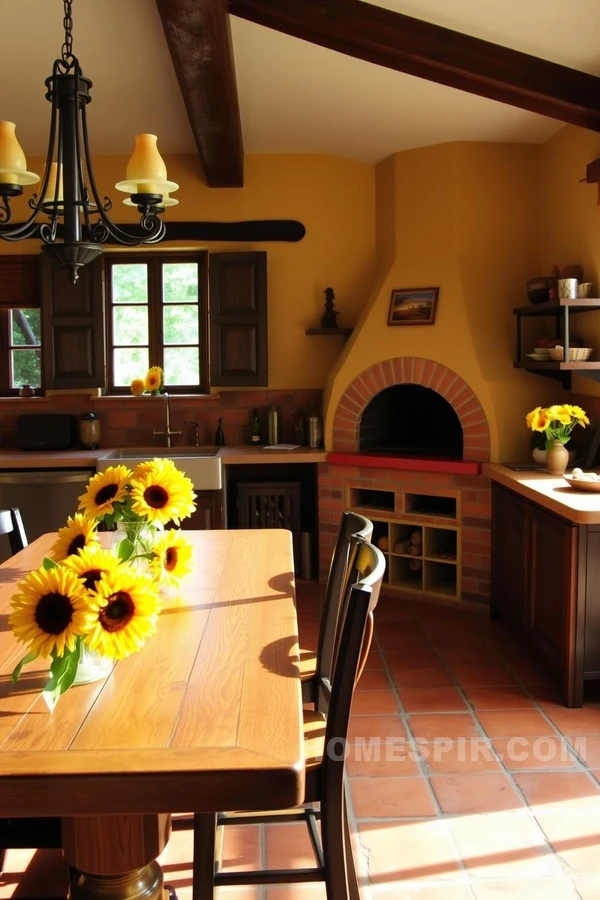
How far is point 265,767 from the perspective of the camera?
4.38 feet

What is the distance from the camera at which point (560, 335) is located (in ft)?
15.6

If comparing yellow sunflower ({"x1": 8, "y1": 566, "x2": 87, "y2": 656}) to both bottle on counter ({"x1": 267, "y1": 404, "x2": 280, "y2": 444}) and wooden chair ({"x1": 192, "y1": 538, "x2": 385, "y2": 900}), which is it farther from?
bottle on counter ({"x1": 267, "y1": 404, "x2": 280, "y2": 444})

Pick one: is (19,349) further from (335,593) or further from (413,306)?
(335,593)

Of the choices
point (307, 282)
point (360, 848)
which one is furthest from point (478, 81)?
point (360, 848)

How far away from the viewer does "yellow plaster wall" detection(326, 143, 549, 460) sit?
4.87 metres

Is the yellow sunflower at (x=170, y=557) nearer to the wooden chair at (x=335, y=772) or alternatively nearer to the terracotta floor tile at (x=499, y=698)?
the wooden chair at (x=335, y=772)

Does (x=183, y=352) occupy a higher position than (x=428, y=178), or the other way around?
(x=428, y=178)

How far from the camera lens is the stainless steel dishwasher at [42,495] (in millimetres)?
5078

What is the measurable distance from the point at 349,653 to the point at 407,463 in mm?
3255

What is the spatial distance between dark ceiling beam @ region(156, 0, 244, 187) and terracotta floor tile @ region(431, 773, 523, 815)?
287cm

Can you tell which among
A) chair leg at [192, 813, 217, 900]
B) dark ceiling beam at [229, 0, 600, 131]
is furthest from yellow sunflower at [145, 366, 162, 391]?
chair leg at [192, 813, 217, 900]

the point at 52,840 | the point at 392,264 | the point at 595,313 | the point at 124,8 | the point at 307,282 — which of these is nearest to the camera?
the point at 52,840

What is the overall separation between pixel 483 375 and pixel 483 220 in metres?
0.96

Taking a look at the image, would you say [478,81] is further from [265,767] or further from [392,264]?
[265,767]
